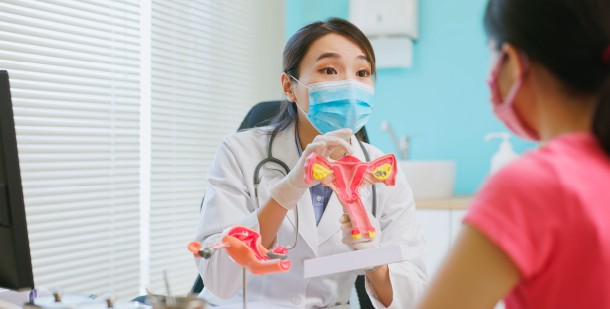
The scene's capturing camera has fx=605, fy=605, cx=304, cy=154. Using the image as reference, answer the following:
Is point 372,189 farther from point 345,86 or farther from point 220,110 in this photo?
point 220,110

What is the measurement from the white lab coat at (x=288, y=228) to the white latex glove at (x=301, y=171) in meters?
0.10

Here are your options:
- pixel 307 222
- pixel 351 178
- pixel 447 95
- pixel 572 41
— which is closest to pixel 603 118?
pixel 572 41

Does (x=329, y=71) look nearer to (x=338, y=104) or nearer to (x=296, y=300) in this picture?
(x=338, y=104)

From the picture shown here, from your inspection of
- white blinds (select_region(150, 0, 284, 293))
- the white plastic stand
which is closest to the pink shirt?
the white plastic stand

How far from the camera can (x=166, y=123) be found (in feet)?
8.88

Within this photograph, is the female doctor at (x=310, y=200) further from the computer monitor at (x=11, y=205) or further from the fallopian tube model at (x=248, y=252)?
the computer monitor at (x=11, y=205)

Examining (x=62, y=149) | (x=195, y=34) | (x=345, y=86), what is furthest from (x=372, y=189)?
(x=195, y=34)

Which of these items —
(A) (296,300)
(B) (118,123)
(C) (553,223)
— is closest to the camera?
(C) (553,223)

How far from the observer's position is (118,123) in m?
2.42

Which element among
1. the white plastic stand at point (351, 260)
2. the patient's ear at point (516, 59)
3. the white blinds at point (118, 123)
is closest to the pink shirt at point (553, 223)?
the patient's ear at point (516, 59)

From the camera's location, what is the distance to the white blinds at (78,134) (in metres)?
2.06

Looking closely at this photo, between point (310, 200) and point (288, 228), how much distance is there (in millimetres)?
103

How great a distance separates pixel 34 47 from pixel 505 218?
1905 mm

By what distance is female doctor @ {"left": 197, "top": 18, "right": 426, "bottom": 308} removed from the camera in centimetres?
146
